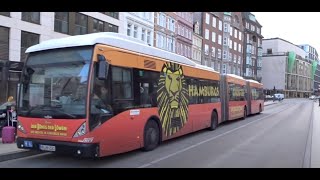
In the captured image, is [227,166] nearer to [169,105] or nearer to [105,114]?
[105,114]

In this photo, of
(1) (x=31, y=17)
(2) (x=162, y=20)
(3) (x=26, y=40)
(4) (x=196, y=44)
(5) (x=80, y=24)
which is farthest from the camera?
(4) (x=196, y=44)

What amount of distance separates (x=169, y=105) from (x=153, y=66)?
1639 mm

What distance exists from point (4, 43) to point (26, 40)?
2.08 meters

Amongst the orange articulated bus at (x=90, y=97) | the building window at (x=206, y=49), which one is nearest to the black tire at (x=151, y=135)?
the orange articulated bus at (x=90, y=97)

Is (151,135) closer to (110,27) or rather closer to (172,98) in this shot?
(172,98)

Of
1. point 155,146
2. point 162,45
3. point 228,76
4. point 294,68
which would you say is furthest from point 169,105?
point 294,68

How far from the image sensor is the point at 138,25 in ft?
147

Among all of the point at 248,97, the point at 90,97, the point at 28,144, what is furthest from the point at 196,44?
the point at 90,97

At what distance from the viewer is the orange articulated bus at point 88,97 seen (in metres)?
9.17

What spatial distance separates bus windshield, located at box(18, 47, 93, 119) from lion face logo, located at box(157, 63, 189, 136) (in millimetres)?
3592

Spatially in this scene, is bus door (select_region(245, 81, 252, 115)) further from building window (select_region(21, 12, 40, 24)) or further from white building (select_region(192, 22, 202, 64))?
white building (select_region(192, 22, 202, 64))

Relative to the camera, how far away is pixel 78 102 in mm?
9195

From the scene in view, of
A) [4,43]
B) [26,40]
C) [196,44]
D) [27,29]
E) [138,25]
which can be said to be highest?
[196,44]
